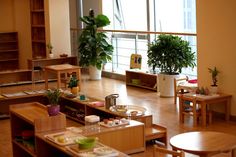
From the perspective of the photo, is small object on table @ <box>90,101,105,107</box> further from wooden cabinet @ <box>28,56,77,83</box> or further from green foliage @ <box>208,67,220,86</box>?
wooden cabinet @ <box>28,56,77,83</box>

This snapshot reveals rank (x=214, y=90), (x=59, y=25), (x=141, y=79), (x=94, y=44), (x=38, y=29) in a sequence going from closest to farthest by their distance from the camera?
(x=214, y=90)
(x=141, y=79)
(x=94, y=44)
(x=59, y=25)
(x=38, y=29)

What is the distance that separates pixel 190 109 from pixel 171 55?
154cm

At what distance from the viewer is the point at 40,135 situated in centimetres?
482

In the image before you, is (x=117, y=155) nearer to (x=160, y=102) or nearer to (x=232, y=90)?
(x=232, y=90)

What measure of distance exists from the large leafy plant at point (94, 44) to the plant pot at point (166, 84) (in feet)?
7.95

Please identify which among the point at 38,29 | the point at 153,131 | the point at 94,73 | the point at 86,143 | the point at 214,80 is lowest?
the point at 153,131

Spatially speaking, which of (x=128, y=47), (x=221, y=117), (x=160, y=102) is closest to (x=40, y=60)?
(x=128, y=47)

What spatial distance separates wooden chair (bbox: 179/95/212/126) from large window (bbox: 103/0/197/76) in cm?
223

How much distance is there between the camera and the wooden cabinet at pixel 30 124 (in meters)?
4.92

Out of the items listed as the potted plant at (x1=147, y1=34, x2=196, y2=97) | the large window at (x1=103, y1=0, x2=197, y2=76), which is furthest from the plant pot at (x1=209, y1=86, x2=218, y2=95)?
the large window at (x1=103, y1=0, x2=197, y2=76)

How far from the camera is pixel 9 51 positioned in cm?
1374

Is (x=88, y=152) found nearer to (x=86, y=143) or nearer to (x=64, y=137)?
(x=86, y=143)

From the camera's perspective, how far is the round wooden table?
4.41 m

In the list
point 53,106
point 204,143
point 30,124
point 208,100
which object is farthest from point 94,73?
point 204,143
